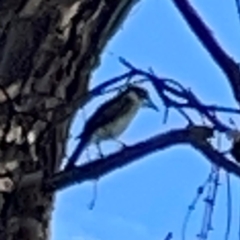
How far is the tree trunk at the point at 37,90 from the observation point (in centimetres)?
191

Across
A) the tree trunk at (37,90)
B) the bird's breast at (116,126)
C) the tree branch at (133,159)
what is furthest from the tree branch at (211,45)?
the bird's breast at (116,126)

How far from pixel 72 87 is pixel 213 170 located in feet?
0.97

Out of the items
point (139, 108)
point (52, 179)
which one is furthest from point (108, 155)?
point (139, 108)

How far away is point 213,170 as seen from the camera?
189 centimetres

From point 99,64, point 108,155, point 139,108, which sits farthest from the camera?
point 139,108

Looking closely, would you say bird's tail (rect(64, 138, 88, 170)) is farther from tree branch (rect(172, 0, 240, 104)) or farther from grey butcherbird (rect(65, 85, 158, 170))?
tree branch (rect(172, 0, 240, 104))

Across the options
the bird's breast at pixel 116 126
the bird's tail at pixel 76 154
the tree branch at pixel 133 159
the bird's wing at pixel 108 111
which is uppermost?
the bird's breast at pixel 116 126

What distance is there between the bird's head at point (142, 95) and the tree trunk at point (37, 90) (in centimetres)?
9

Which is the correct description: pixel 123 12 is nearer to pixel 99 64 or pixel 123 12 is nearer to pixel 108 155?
pixel 99 64

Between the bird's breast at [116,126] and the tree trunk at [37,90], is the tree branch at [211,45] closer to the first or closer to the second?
the tree trunk at [37,90]

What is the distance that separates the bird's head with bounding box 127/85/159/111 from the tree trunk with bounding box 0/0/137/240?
0.09 metres

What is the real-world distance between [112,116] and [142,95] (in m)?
0.07

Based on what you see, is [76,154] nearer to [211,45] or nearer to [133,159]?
[133,159]

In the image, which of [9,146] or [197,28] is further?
[9,146]
